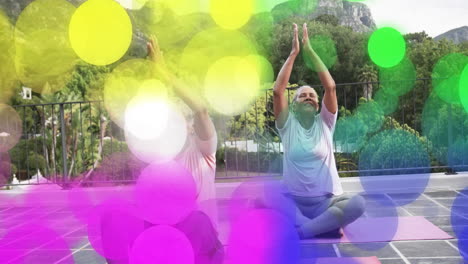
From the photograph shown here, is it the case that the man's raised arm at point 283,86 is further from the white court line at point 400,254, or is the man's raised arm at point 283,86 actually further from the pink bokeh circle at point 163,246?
the pink bokeh circle at point 163,246

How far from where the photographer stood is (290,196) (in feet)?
13.4

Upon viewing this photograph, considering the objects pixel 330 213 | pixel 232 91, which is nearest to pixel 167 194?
pixel 330 213

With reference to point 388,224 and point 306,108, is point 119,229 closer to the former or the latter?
point 306,108

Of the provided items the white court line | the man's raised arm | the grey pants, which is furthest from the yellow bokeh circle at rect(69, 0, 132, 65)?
the white court line

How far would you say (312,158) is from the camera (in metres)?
3.93

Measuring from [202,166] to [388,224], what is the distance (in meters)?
2.45

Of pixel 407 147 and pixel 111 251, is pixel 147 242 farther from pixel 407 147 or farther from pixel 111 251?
pixel 407 147

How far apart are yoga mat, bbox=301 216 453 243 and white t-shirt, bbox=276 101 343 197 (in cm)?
36

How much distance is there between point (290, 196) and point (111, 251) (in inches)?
73.3

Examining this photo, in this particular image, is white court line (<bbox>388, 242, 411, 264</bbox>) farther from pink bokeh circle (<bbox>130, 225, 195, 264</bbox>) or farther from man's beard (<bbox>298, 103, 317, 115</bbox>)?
pink bokeh circle (<bbox>130, 225, 195, 264</bbox>)

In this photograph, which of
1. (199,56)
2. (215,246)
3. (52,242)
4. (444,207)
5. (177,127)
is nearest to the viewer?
(215,246)

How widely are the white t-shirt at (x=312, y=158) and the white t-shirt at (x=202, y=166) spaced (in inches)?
62.6

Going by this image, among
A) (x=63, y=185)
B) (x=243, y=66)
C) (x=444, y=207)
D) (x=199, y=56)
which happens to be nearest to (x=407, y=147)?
(x=444, y=207)

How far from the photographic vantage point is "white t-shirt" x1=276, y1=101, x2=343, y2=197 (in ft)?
12.9
